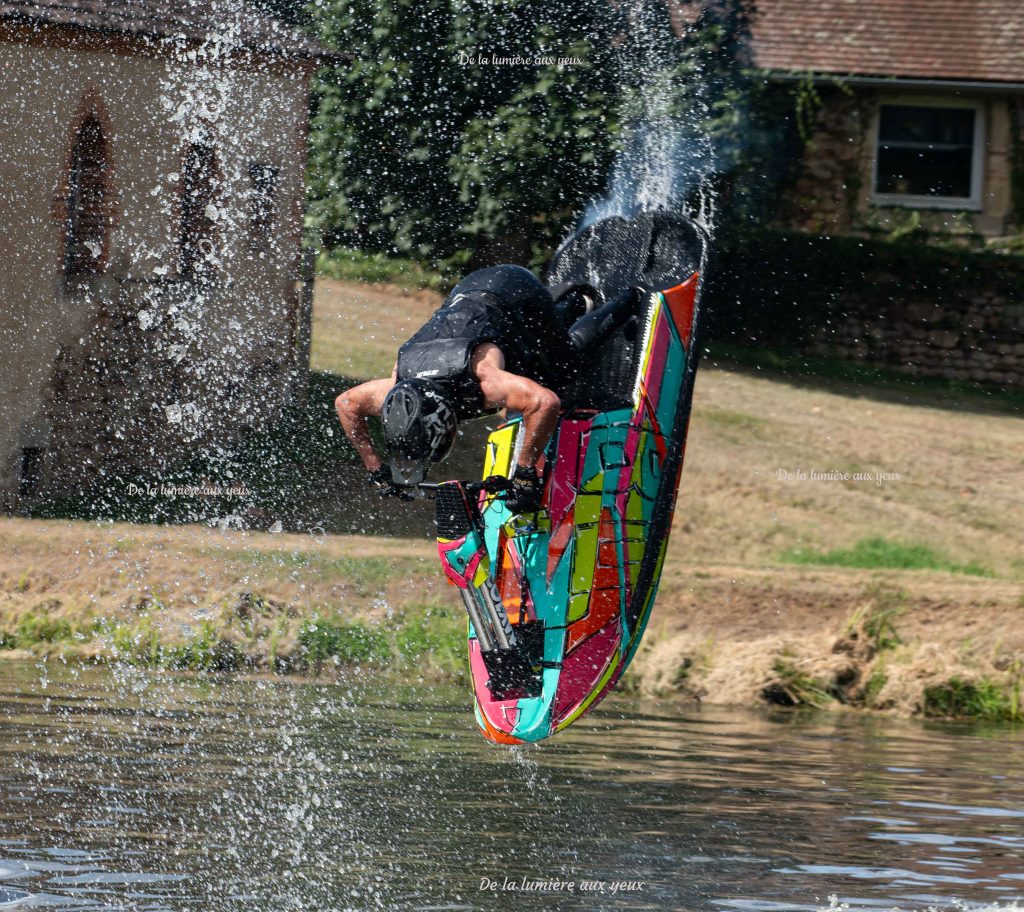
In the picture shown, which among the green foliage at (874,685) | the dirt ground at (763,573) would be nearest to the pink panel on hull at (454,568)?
the dirt ground at (763,573)

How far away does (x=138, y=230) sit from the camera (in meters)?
19.3

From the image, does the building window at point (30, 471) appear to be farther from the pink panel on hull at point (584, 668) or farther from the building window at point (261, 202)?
the pink panel on hull at point (584, 668)

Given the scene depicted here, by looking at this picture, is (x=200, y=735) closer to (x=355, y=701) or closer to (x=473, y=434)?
(x=355, y=701)

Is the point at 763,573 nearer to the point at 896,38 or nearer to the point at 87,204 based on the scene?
the point at 87,204

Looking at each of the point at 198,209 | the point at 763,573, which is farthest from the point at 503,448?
the point at 198,209

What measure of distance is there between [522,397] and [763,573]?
8.14m

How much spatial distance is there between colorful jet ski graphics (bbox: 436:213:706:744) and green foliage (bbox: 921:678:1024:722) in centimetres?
Answer: 436

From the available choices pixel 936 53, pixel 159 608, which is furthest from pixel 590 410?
pixel 936 53

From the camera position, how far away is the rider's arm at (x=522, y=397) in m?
7.62

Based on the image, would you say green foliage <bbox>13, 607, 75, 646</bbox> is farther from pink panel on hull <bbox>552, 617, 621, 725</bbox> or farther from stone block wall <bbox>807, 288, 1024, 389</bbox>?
stone block wall <bbox>807, 288, 1024, 389</bbox>

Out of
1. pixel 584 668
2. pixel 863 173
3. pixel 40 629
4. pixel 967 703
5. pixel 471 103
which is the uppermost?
pixel 471 103

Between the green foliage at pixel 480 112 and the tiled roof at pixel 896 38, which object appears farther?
the tiled roof at pixel 896 38

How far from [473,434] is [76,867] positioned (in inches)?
545

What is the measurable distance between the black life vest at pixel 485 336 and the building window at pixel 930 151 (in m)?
19.3
